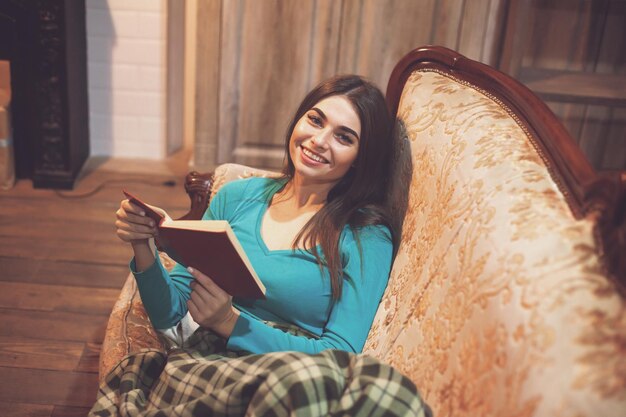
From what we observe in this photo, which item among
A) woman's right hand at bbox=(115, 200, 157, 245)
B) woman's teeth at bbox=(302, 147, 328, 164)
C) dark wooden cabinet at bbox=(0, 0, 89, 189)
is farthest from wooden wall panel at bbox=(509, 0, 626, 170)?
woman's right hand at bbox=(115, 200, 157, 245)

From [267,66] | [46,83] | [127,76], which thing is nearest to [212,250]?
[267,66]

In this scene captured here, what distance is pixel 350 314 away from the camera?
4.33 feet

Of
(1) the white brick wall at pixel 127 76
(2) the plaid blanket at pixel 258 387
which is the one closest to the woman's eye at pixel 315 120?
(2) the plaid blanket at pixel 258 387

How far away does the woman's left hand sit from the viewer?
49.4 inches

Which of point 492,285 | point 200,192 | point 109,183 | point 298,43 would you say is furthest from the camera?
point 109,183

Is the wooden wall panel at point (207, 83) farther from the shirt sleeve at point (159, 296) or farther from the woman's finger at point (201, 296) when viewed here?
the woman's finger at point (201, 296)

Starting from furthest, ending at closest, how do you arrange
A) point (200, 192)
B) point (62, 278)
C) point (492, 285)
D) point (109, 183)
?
point (109, 183) < point (62, 278) < point (200, 192) < point (492, 285)

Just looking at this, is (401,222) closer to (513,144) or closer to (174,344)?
(513,144)

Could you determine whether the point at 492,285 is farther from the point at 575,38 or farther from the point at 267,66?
the point at 575,38

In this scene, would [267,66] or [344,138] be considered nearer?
[344,138]

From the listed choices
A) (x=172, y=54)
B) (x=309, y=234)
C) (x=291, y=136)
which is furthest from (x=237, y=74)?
(x=309, y=234)

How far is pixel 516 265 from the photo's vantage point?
89cm

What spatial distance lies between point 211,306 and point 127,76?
2380mm

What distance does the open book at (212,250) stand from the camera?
112cm
